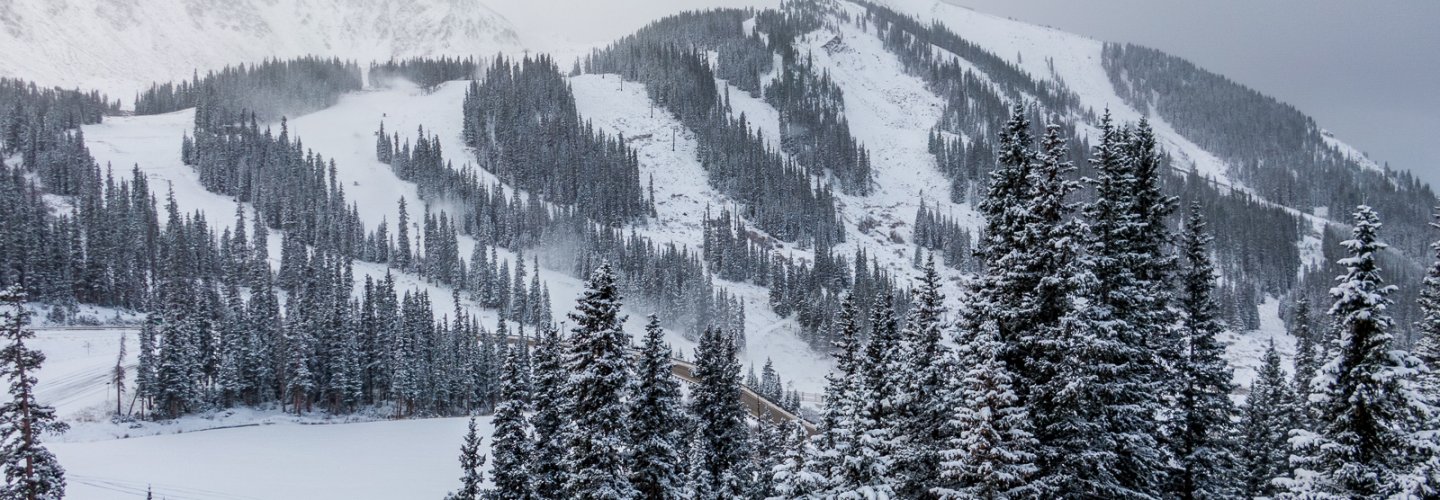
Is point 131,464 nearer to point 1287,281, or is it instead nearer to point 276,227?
point 276,227

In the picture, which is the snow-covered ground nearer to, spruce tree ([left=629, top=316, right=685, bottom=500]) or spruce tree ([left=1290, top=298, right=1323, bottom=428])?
spruce tree ([left=629, top=316, right=685, bottom=500])

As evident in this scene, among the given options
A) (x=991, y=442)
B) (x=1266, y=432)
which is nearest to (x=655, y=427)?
(x=991, y=442)

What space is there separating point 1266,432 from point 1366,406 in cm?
3046

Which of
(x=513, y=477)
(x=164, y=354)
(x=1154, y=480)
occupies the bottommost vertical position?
(x=164, y=354)

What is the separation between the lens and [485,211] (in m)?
175

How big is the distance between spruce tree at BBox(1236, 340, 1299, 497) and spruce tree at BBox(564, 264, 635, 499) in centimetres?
3009

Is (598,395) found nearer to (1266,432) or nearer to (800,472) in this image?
(800,472)

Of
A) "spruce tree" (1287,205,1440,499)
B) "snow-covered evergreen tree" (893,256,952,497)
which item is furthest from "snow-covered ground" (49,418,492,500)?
"spruce tree" (1287,205,1440,499)

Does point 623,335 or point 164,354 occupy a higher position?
point 623,335

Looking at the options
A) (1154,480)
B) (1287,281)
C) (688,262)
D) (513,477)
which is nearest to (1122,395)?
(1154,480)

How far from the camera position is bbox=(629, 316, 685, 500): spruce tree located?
25922 mm

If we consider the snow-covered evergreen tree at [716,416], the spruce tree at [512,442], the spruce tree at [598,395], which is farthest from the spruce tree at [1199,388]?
the spruce tree at [512,442]

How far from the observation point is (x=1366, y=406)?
16.2 m

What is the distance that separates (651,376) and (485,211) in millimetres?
157303
